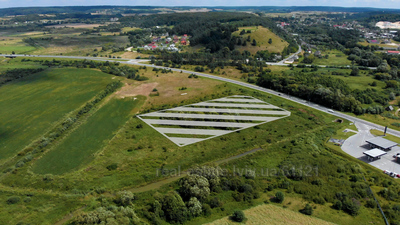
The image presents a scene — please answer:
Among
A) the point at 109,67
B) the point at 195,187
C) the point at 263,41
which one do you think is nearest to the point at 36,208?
the point at 195,187

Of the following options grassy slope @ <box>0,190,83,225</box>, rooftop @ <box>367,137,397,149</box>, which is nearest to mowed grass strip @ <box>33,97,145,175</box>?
grassy slope @ <box>0,190,83,225</box>

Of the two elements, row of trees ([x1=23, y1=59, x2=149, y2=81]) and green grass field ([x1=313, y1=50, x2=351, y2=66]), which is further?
green grass field ([x1=313, y1=50, x2=351, y2=66])

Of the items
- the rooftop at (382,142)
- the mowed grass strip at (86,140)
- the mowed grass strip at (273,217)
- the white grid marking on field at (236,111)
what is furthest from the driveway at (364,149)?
the mowed grass strip at (86,140)

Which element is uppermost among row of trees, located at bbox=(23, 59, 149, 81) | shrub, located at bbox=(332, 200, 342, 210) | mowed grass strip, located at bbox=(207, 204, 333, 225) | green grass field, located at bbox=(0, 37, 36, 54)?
green grass field, located at bbox=(0, 37, 36, 54)

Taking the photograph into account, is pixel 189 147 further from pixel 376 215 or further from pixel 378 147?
pixel 378 147

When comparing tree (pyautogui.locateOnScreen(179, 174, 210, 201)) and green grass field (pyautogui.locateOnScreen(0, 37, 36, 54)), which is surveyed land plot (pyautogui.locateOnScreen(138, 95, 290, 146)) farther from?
green grass field (pyautogui.locateOnScreen(0, 37, 36, 54))

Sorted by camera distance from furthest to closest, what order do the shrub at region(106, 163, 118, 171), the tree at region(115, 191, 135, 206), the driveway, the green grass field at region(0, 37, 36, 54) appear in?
the green grass field at region(0, 37, 36, 54), the driveway, the shrub at region(106, 163, 118, 171), the tree at region(115, 191, 135, 206)

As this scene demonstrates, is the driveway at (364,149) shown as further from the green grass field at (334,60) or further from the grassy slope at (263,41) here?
the grassy slope at (263,41)
